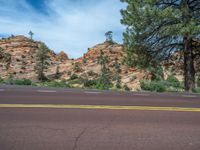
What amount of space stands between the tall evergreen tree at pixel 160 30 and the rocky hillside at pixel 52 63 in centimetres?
3565

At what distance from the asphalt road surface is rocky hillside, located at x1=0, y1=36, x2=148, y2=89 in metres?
49.3

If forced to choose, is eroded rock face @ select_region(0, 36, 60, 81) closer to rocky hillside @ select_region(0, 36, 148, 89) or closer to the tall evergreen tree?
rocky hillside @ select_region(0, 36, 148, 89)

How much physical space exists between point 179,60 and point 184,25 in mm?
5357

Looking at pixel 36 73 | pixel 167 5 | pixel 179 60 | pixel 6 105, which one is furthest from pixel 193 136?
pixel 36 73

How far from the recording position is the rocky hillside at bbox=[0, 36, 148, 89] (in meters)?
70.5

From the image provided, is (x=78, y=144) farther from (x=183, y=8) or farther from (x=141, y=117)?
(x=183, y=8)

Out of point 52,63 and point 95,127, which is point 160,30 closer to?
point 95,127

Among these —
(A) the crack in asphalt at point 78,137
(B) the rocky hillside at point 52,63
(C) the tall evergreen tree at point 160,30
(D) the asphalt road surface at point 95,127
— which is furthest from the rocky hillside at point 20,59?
(A) the crack in asphalt at point 78,137

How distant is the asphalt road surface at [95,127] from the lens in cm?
521

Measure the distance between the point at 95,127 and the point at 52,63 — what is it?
86.4 metres

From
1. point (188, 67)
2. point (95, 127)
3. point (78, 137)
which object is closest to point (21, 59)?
point (188, 67)

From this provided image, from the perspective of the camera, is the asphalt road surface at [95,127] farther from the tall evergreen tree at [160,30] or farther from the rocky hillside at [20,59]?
the rocky hillside at [20,59]

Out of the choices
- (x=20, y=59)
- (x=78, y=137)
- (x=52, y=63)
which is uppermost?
(x=20, y=59)

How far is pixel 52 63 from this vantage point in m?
91.6
